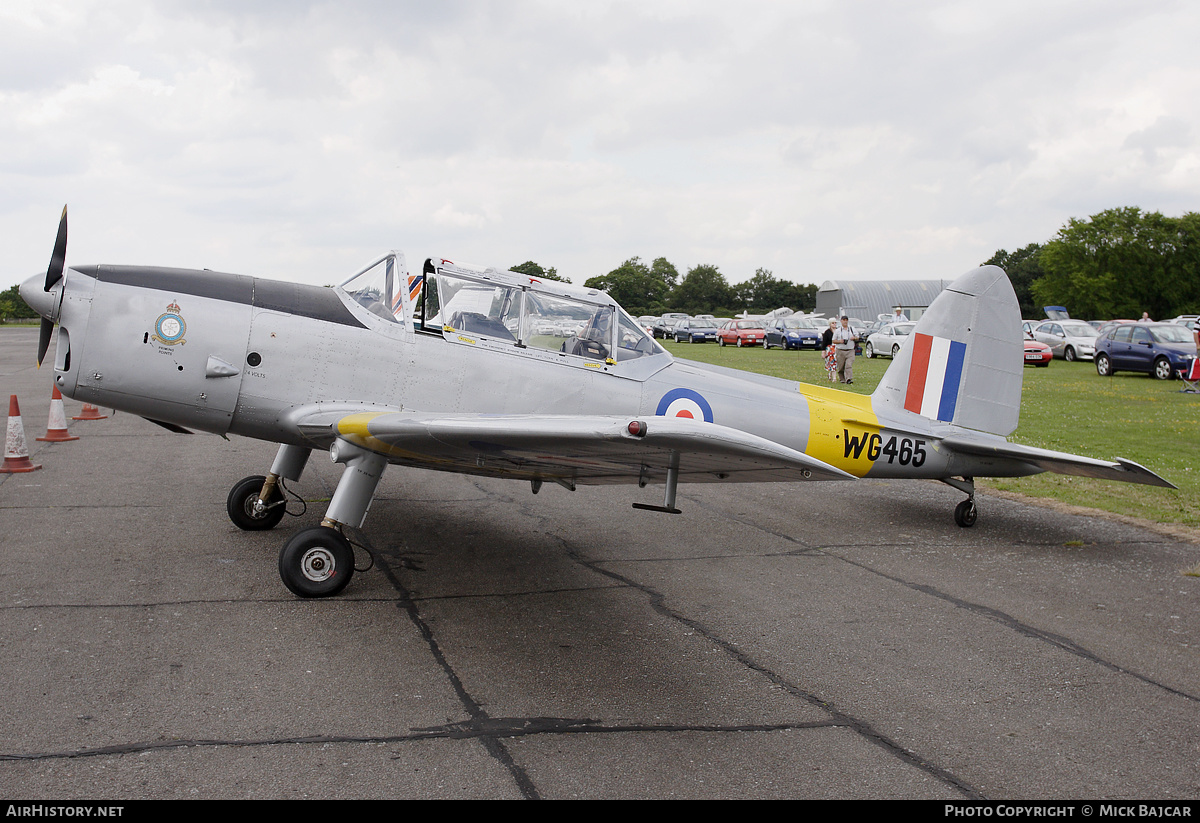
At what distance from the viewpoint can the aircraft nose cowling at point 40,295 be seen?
5012mm

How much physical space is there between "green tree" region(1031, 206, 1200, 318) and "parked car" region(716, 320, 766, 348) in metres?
43.2

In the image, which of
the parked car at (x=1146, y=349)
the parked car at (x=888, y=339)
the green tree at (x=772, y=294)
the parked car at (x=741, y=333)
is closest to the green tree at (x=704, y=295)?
the green tree at (x=772, y=294)

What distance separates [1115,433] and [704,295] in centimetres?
9945

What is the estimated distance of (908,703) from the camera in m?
3.73

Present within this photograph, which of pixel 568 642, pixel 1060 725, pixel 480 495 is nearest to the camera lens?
pixel 1060 725

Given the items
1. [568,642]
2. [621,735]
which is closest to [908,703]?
[621,735]

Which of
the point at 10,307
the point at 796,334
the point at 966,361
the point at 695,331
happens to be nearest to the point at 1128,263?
the point at 695,331

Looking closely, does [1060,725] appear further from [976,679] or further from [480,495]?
[480,495]

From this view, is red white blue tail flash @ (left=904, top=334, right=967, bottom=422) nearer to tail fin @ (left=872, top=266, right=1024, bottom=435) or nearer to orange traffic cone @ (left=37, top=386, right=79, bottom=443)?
tail fin @ (left=872, top=266, right=1024, bottom=435)

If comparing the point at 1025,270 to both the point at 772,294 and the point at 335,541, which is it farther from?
the point at 335,541

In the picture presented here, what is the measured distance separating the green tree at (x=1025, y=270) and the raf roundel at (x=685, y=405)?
88522 millimetres

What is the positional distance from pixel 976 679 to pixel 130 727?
3697 millimetres

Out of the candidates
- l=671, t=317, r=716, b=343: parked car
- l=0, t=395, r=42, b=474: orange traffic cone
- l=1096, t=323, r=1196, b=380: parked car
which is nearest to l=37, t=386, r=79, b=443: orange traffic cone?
l=0, t=395, r=42, b=474: orange traffic cone

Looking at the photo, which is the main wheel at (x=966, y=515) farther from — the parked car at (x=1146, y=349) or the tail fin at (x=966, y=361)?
the parked car at (x=1146, y=349)
